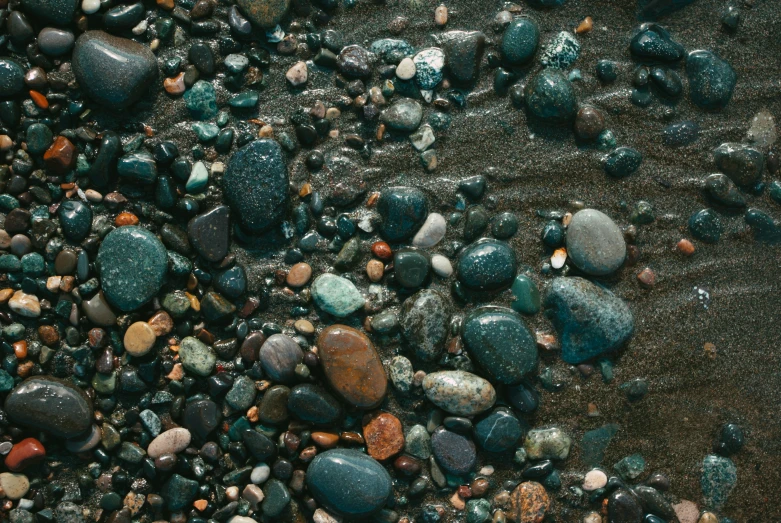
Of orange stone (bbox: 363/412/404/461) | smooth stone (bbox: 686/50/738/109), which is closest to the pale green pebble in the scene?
orange stone (bbox: 363/412/404/461)

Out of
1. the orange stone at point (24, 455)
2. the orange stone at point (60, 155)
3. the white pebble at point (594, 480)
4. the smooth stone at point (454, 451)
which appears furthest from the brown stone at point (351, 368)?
the orange stone at point (60, 155)

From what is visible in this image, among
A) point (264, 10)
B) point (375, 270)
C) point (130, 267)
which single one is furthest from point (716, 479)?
point (264, 10)

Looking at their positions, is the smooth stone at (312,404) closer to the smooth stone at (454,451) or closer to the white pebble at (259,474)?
the white pebble at (259,474)

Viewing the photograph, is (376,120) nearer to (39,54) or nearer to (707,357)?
(39,54)

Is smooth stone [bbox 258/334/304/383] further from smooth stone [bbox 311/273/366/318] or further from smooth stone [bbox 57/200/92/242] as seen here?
smooth stone [bbox 57/200/92/242]

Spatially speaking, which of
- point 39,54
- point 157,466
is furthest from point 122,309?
point 39,54

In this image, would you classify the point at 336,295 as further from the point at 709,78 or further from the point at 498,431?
the point at 709,78
